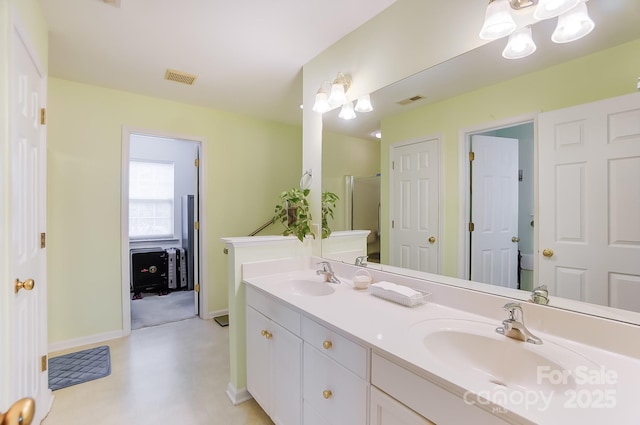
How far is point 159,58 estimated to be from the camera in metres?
2.27

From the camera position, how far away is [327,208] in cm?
221

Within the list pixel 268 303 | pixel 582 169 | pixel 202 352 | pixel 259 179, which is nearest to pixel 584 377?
pixel 582 169

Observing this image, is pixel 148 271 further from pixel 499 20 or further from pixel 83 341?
pixel 499 20

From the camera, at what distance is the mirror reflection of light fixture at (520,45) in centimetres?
114

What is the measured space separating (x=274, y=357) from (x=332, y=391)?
0.51m

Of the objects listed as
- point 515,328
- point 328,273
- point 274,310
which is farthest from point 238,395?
point 515,328

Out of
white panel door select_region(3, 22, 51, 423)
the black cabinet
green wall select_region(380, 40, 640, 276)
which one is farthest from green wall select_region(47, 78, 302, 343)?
green wall select_region(380, 40, 640, 276)

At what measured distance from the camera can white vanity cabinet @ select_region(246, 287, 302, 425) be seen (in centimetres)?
141

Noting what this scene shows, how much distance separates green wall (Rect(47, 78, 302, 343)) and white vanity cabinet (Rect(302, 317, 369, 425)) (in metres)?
2.39

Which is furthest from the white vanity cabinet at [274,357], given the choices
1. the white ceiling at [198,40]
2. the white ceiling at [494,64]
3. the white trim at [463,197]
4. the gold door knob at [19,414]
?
the white ceiling at [198,40]

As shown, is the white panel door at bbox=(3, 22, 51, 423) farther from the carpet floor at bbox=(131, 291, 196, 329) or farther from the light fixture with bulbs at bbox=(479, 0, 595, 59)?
the light fixture with bulbs at bbox=(479, 0, 595, 59)

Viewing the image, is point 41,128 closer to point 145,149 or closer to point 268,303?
point 268,303

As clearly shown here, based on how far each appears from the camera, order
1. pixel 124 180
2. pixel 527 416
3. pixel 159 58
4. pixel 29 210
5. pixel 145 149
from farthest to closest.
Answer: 1. pixel 145 149
2. pixel 124 180
3. pixel 159 58
4. pixel 29 210
5. pixel 527 416

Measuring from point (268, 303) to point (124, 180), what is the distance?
7.44 feet
